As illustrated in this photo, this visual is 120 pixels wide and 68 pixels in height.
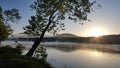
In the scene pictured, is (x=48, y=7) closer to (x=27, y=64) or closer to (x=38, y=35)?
(x=38, y=35)

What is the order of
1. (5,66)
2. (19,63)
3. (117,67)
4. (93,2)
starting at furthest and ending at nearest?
(117,67) < (93,2) < (19,63) < (5,66)

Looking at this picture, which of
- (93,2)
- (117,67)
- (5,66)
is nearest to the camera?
(5,66)

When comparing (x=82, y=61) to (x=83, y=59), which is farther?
(x=83, y=59)

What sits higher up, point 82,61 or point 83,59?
point 82,61

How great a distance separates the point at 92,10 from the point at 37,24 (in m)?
7.84

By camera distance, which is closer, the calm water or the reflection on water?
the reflection on water

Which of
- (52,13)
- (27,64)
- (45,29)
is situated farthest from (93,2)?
(27,64)

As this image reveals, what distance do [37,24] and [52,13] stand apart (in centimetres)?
261

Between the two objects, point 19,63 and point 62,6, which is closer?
point 19,63

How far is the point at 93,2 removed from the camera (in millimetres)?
27469

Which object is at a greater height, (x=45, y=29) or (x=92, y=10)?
(x=92, y=10)

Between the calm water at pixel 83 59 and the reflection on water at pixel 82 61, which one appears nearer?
the reflection on water at pixel 82 61

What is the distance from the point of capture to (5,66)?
15469 mm

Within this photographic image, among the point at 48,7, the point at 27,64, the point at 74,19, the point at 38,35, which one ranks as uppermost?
the point at 48,7
